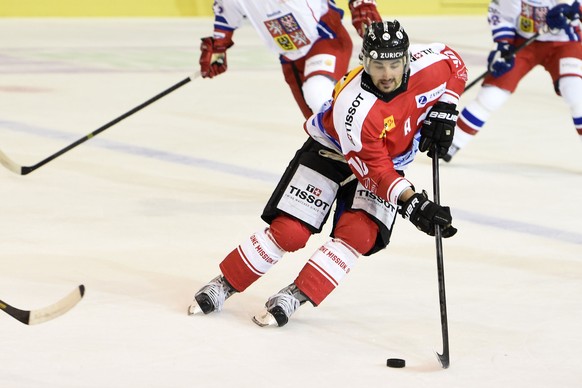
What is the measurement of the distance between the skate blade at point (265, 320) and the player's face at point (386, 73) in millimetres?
742

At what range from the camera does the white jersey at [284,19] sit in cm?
474

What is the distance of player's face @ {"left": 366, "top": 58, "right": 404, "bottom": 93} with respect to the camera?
3.15m

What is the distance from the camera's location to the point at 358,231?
331 cm

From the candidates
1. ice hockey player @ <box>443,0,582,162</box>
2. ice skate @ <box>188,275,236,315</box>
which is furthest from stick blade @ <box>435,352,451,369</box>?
ice hockey player @ <box>443,0,582,162</box>

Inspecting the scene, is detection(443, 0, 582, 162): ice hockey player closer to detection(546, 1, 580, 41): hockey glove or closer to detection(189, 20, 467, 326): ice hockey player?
detection(546, 1, 580, 41): hockey glove

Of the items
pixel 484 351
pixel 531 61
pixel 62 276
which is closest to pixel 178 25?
A: pixel 531 61

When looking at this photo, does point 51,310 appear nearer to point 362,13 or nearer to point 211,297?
point 211,297

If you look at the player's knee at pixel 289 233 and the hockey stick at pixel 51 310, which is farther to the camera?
the player's knee at pixel 289 233

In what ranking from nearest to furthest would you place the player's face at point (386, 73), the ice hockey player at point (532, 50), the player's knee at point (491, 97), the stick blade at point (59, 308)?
the stick blade at point (59, 308)
the player's face at point (386, 73)
the ice hockey player at point (532, 50)
the player's knee at point (491, 97)

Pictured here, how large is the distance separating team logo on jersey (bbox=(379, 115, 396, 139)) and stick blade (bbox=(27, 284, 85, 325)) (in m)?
0.99

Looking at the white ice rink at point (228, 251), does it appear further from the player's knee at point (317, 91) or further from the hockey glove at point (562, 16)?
the hockey glove at point (562, 16)

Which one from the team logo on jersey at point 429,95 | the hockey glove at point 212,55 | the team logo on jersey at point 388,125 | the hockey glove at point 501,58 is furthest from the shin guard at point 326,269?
the hockey glove at point 501,58

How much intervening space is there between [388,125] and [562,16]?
237 centimetres

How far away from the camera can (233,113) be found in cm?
719
